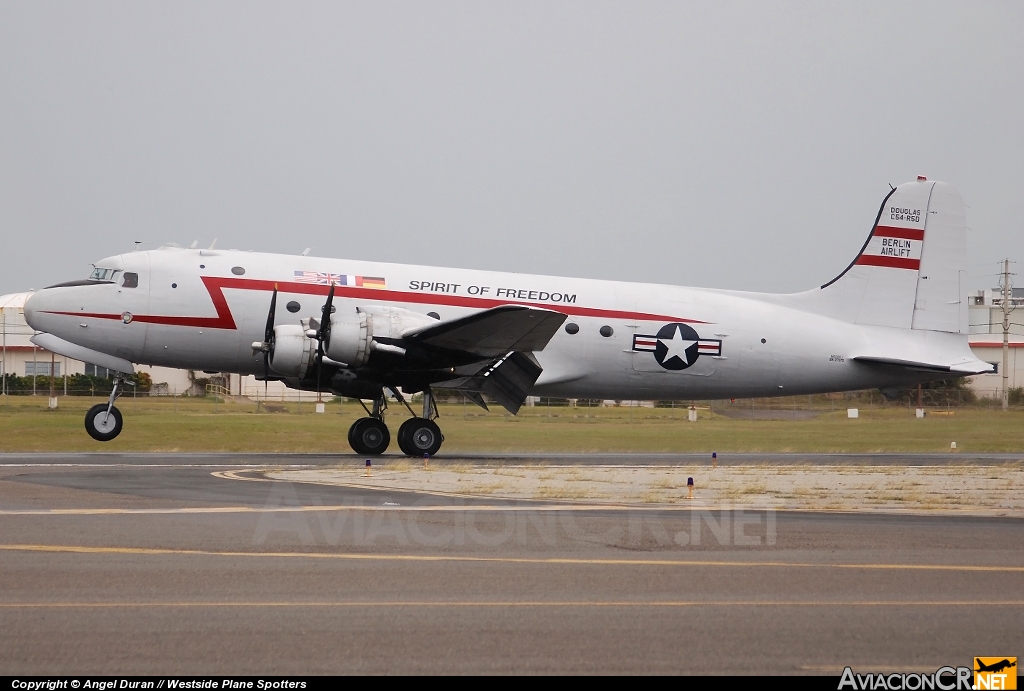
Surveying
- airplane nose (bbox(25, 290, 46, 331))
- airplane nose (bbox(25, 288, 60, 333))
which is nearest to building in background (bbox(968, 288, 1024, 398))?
airplane nose (bbox(25, 288, 60, 333))

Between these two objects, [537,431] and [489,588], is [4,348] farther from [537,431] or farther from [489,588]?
[489,588]

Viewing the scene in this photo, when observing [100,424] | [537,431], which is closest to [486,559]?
[100,424]

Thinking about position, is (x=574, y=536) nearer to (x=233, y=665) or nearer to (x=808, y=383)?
(x=233, y=665)

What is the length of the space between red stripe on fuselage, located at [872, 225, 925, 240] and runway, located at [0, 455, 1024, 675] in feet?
51.8

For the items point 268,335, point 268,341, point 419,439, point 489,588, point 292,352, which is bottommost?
point 419,439

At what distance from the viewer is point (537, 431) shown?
32.1 meters

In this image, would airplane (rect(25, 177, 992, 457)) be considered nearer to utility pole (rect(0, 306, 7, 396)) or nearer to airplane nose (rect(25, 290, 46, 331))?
airplane nose (rect(25, 290, 46, 331))

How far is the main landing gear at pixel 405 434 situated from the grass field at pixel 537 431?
2699 mm

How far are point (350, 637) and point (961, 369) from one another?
77.0 ft

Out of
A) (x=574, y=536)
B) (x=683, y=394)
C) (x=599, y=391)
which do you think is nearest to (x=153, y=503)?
(x=574, y=536)

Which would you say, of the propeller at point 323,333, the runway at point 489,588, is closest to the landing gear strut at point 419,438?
the propeller at point 323,333

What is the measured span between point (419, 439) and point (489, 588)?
14518mm

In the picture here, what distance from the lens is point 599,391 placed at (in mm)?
24797

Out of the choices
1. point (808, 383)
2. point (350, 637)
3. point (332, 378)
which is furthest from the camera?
point (808, 383)
